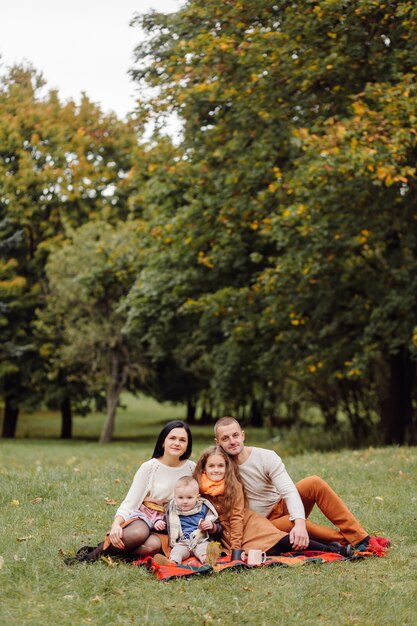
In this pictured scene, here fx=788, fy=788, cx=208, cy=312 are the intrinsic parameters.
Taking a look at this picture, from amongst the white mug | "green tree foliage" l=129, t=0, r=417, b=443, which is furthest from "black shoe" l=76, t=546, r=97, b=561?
"green tree foliage" l=129, t=0, r=417, b=443

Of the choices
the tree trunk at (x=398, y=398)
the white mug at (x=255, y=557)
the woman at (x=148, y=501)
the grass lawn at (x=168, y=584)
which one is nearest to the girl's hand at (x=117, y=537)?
the woman at (x=148, y=501)

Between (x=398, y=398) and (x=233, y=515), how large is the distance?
1263cm

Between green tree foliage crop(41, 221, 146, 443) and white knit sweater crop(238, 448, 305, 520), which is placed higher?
green tree foliage crop(41, 221, 146, 443)

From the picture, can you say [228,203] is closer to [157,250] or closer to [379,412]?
[157,250]

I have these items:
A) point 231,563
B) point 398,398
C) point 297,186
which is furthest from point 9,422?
point 231,563

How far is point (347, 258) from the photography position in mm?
16641

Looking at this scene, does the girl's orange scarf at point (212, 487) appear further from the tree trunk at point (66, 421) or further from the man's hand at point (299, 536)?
the tree trunk at point (66, 421)

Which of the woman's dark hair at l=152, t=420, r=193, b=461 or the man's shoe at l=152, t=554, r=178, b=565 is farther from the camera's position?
the woman's dark hair at l=152, t=420, r=193, b=461

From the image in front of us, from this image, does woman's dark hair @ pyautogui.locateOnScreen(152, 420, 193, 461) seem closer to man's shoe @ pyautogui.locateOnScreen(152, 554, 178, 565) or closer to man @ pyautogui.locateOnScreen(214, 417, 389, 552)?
man @ pyautogui.locateOnScreen(214, 417, 389, 552)

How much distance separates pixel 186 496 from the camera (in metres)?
6.28

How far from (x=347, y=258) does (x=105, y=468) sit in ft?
25.8

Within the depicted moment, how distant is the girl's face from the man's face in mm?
142

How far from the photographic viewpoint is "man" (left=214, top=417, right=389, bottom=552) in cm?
653

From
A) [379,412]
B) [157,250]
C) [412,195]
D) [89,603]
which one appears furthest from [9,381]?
[89,603]
